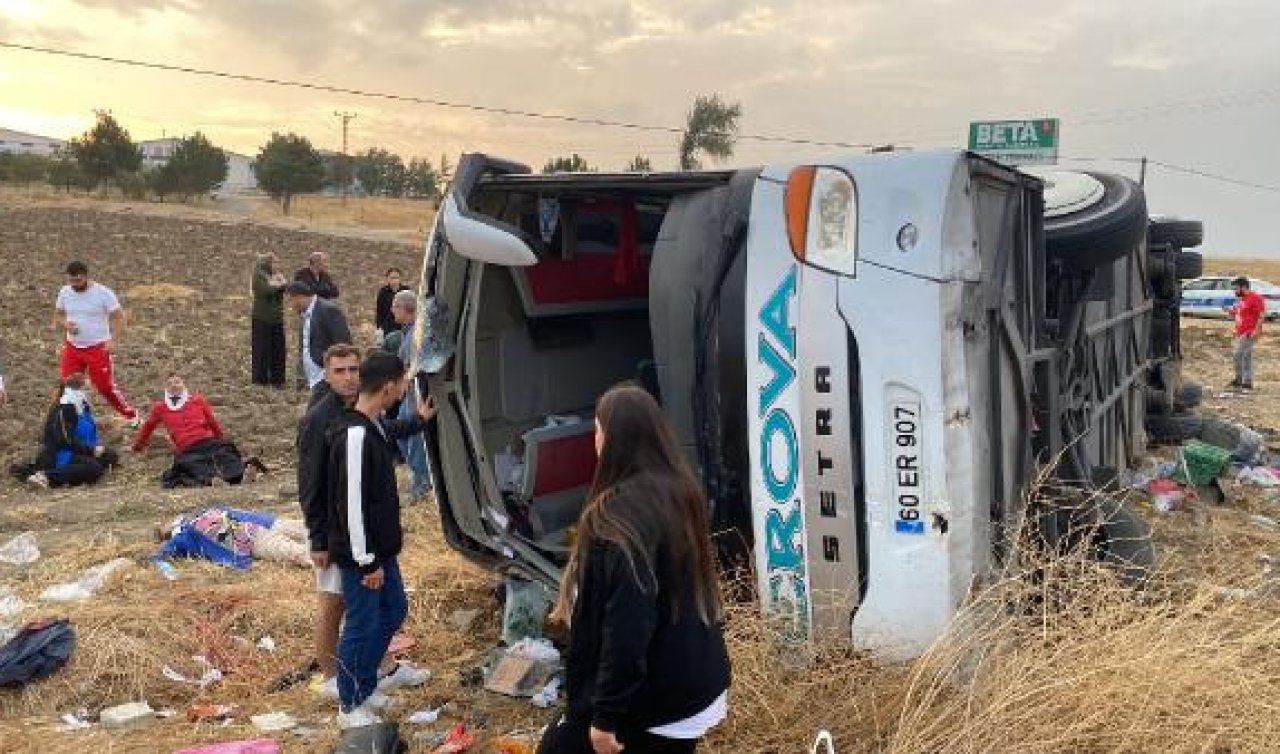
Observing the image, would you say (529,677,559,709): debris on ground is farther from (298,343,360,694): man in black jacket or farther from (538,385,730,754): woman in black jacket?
(538,385,730,754): woman in black jacket

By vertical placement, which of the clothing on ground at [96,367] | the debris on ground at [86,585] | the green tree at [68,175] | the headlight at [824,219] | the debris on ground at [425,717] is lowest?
the debris on ground at [425,717]

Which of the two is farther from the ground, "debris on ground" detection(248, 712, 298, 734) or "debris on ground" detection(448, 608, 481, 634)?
"debris on ground" detection(448, 608, 481, 634)

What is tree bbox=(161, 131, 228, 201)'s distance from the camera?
57.6m

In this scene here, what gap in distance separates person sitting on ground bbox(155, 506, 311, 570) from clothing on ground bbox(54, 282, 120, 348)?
4403 mm

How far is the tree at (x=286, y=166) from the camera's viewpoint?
61344 millimetres

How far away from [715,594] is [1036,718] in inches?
44.6

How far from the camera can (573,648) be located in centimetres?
253

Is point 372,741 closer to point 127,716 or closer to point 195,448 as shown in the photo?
point 127,716

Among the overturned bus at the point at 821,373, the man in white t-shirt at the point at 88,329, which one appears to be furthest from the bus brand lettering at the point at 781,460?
the man in white t-shirt at the point at 88,329

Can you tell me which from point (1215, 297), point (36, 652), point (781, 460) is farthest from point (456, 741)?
point (1215, 297)

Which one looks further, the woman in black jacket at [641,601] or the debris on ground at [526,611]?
the debris on ground at [526,611]

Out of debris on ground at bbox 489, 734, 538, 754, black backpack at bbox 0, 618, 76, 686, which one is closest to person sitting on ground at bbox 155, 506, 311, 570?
black backpack at bbox 0, 618, 76, 686

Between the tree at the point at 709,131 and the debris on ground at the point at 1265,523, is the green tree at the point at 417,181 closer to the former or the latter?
the tree at the point at 709,131

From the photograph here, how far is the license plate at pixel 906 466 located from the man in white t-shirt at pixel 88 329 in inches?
333
